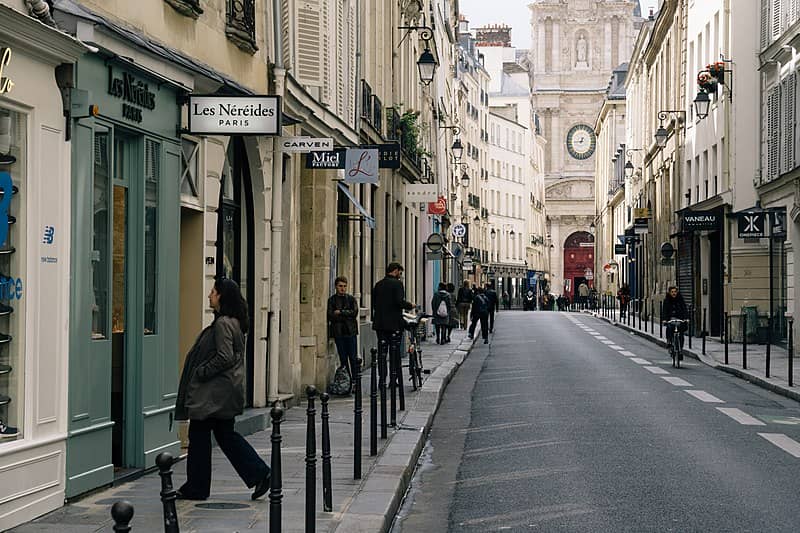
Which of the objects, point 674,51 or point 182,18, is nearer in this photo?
point 182,18

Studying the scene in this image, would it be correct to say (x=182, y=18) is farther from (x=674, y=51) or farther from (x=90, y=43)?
(x=674, y=51)

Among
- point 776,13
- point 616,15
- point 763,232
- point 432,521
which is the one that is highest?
point 616,15

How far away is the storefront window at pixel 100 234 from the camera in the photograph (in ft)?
30.9

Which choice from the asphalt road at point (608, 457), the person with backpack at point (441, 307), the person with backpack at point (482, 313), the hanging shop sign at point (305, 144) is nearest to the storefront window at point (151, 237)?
the asphalt road at point (608, 457)

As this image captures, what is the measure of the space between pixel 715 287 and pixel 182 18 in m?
Result: 29.1

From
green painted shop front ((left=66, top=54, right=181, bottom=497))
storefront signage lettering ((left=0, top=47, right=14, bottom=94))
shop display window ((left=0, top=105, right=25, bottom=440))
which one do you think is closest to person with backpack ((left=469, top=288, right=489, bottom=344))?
green painted shop front ((left=66, top=54, right=181, bottom=497))

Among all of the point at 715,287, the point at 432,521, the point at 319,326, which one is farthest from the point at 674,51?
the point at 432,521

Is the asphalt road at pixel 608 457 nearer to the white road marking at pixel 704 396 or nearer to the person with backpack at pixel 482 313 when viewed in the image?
the white road marking at pixel 704 396

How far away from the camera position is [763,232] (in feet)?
94.8

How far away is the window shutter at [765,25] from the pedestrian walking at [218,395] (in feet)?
82.1

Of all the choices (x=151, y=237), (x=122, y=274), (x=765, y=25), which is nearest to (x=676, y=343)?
(x=765, y=25)

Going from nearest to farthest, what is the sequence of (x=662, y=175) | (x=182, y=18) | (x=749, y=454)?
(x=182, y=18) → (x=749, y=454) → (x=662, y=175)

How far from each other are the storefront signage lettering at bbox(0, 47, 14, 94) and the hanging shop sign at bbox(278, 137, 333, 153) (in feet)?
22.8

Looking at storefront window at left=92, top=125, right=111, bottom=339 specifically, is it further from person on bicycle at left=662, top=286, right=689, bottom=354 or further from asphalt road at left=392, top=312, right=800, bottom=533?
person on bicycle at left=662, top=286, right=689, bottom=354
